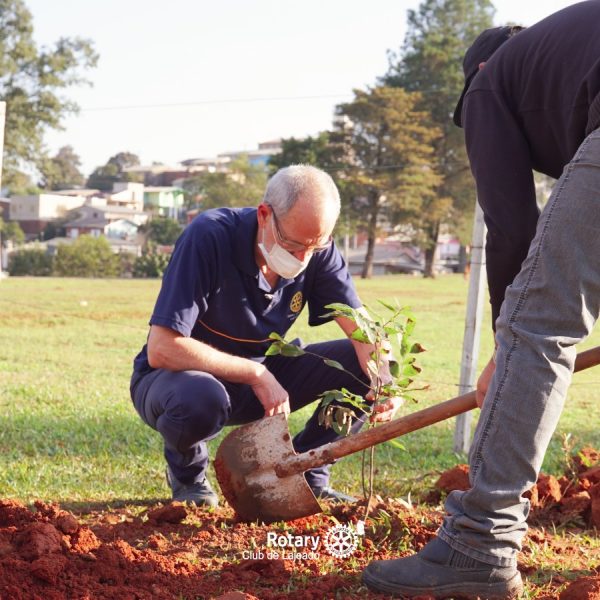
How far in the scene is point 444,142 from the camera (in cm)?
Result: 5231

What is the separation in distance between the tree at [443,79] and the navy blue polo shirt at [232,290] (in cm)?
4701

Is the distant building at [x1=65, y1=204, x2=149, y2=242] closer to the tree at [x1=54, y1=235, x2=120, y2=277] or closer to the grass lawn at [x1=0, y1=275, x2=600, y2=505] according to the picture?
the tree at [x1=54, y1=235, x2=120, y2=277]

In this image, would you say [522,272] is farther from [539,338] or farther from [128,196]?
[128,196]

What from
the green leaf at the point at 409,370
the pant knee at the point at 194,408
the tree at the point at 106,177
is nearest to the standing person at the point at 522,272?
the green leaf at the point at 409,370

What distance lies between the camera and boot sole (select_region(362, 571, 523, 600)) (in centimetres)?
245

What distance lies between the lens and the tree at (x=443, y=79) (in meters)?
51.7

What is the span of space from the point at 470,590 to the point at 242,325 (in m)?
1.68

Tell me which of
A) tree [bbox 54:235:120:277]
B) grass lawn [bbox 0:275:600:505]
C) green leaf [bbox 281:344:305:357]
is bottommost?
tree [bbox 54:235:120:277]

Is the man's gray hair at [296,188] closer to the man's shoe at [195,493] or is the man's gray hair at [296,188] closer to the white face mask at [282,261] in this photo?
the white face mask at [282,261]

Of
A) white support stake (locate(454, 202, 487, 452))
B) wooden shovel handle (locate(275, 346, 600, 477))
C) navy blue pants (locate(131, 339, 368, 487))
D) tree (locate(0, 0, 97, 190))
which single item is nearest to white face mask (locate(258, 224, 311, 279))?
navy blue pants (locate(131, 339, 368, 487))

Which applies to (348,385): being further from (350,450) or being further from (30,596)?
(30,596)

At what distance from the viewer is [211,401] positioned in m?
3.51

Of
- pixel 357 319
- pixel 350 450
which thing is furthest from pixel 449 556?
pixel 357 319

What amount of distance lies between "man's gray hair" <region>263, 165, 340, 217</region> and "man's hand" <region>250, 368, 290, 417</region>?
651mm
